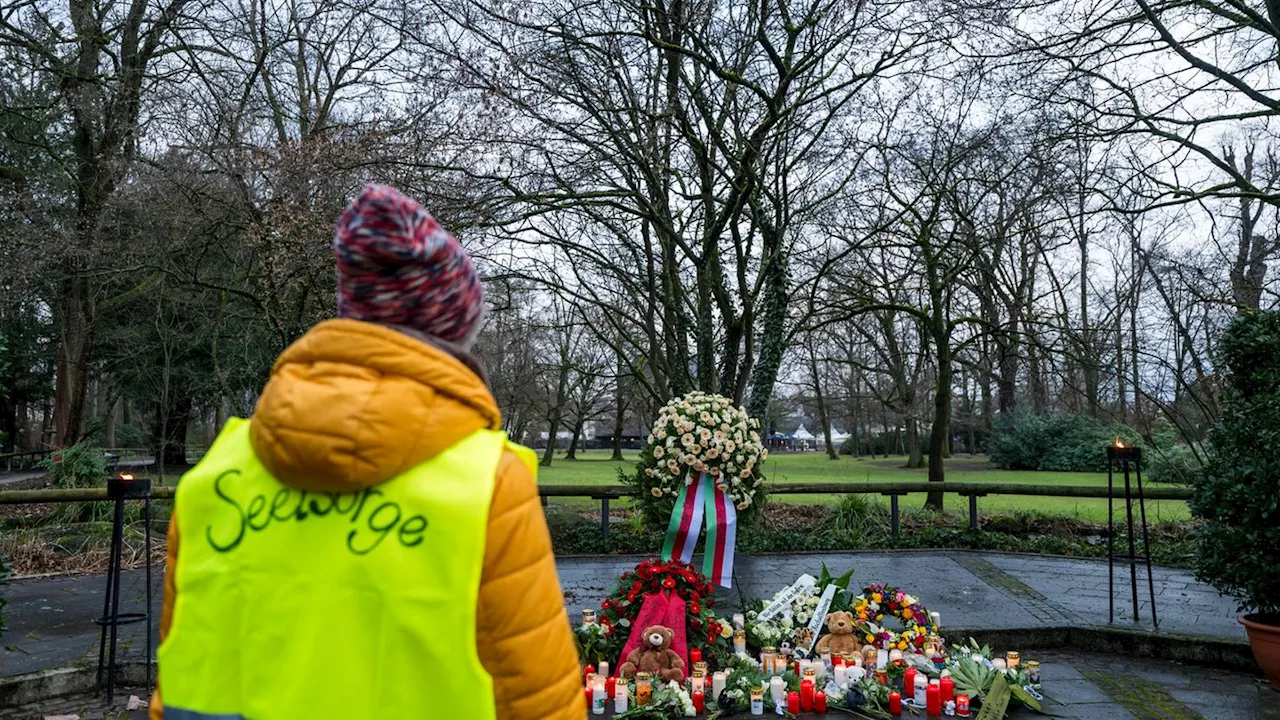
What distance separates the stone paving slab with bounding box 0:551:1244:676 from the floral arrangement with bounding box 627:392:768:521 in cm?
110

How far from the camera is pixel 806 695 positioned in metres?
4.90

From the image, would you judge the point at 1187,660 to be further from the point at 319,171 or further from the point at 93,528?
Answer: the point at 93,528

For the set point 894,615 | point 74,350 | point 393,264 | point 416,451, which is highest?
point 74,350

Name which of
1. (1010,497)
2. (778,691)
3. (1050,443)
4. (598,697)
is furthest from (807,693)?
(1050,443)

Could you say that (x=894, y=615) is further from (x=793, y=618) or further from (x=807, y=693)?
(x=807, y=693)

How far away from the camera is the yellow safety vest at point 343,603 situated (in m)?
1.28

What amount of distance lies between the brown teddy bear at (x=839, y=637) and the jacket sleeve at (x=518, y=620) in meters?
4.57

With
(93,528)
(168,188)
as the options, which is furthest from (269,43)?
(93,528)

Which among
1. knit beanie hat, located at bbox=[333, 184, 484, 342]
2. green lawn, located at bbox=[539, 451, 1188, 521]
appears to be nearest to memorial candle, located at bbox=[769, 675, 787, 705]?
knit beanie hat, located at bbox=[333, 184, 484, 342]

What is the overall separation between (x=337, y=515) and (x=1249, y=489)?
19.5 ft

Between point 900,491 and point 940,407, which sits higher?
point 940,407

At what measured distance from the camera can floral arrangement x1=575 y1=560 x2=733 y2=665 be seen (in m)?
5.40

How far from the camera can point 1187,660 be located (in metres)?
6.18

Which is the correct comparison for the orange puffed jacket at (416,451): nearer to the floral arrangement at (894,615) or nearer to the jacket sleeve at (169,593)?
the jacket sleeve at (169,593)
